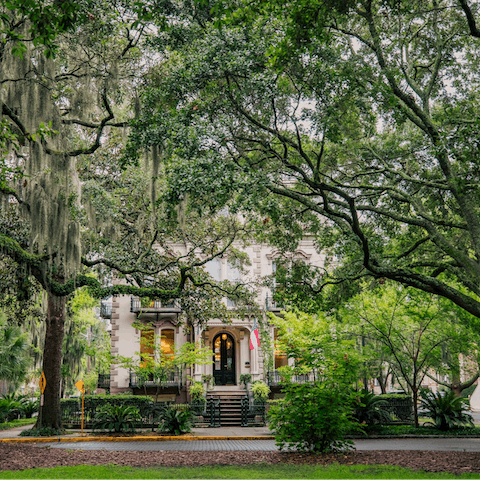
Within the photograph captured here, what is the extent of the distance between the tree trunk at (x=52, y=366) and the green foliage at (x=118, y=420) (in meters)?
1.57

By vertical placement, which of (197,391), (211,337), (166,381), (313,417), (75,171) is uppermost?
(75,171)

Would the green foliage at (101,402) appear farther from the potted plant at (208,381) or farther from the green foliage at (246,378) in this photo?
the green foliage at (246,378)

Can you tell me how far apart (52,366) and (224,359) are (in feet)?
45.2

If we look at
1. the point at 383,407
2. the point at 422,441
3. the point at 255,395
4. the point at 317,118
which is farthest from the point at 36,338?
the point at 317,118

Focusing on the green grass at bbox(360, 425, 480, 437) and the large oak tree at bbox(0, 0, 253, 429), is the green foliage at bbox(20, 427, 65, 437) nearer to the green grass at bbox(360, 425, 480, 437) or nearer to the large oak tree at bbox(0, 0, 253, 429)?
the large oak tree at bbox(0, 0, 253, 429)

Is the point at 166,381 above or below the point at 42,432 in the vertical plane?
above

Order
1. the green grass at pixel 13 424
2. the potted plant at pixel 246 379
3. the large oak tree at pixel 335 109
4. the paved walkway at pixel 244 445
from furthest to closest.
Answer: the potted plant at pixel 246 379 → the green grass at pixel 13 424 → the paved walkway at pixel 244 445 → the large oak tree at pixel 335 109

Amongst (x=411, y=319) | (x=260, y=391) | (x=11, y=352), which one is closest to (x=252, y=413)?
(x=260, y=391)

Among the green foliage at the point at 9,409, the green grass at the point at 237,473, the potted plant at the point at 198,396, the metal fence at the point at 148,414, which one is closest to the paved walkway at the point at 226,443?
the metal fence at the point at 148,414

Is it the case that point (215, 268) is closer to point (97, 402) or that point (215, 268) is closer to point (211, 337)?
point (211, 337)

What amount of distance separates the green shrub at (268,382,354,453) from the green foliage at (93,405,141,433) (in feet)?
26.5

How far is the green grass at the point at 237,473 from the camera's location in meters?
8.27

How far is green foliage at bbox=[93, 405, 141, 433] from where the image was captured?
17656 millimetres

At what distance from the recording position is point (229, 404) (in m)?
24.8
